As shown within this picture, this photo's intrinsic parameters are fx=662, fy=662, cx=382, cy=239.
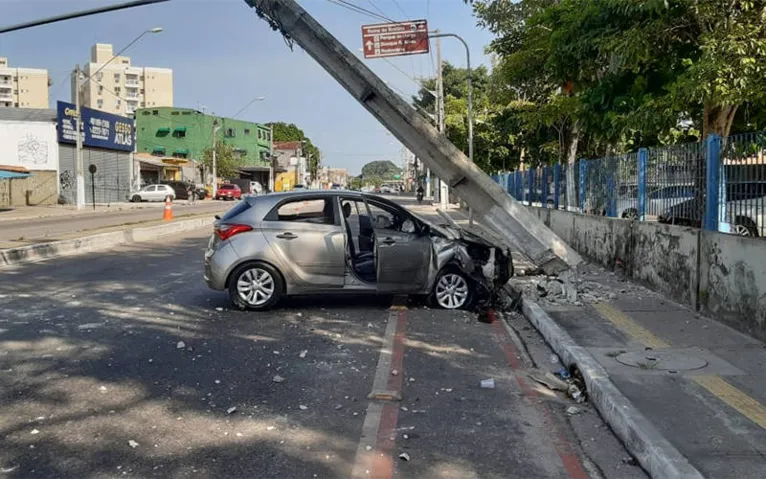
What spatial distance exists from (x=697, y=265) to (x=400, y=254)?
12.4 feet

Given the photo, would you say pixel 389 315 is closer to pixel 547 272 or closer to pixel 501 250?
pixel 501 250

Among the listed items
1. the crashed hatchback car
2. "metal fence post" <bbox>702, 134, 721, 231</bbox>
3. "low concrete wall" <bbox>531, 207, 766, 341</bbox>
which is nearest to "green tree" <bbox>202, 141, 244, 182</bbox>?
"low concrete wall" <bbox>531, 207, 766, 341</bbox>

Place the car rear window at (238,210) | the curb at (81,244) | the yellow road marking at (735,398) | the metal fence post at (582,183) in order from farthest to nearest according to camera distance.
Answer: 1. the metal fence post at (582,183)
2. the curb at (81,244)
3. the car rear window at (238,210)
4. the yellow road marking at (735,398)

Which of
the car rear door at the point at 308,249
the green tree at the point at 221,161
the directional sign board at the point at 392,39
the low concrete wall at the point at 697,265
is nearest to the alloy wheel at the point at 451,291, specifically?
the car rear door at the point at 308,249

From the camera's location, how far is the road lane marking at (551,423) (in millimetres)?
4154

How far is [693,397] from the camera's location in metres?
5.24

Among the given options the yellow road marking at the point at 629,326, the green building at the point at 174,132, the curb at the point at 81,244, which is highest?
the green building at the point at 174,132

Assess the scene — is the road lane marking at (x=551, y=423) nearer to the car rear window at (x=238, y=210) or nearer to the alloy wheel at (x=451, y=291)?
the alloy wheel at (x=451, y=291)

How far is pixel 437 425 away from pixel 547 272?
518 cm

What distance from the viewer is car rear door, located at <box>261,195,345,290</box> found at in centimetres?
860

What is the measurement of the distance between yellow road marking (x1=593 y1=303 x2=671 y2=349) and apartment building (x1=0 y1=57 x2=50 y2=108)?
145454 mm

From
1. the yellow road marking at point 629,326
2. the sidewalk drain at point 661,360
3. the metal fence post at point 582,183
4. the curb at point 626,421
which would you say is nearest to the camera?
the curb at point 626,421

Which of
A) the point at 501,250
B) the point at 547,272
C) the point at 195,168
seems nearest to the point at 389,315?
the point at 501,250

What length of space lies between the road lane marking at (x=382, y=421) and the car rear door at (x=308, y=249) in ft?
5.25
